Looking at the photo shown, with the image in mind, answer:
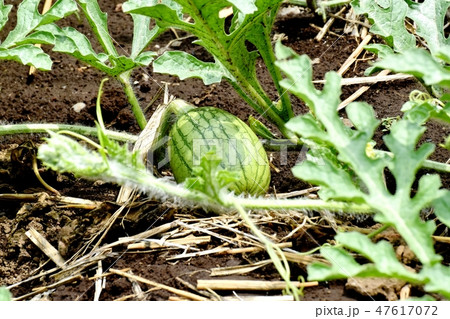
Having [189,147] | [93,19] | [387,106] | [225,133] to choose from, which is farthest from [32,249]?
[387,106]

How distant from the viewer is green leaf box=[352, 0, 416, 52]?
2823 mm

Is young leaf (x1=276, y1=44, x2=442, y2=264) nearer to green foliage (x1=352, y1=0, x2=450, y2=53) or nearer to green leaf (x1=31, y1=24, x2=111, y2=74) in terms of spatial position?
green foliage (x1=352, y1=0, x2=450, y2=53)

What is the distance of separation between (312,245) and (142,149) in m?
0.97

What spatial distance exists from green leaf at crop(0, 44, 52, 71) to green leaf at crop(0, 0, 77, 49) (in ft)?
0.19

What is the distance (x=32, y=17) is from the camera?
2.94m

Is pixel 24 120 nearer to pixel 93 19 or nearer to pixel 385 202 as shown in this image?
pixel 93 19

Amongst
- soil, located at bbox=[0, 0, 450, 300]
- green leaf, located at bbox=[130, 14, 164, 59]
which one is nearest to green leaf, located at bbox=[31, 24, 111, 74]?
green leaf, located at bbox=[130, 14, 164, 59]

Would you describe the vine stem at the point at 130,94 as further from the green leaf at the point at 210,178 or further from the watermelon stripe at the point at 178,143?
the green leaf at the point at 210,178

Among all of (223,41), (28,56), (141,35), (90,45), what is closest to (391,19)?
(223,41)

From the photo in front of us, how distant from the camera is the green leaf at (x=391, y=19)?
2823mm

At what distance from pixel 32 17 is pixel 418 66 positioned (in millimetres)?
1851

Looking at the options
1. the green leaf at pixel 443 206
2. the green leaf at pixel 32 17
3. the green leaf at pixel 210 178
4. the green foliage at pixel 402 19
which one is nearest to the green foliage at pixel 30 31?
the green leaf at pixel 32 17

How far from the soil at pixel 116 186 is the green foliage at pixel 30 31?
0.51 m
